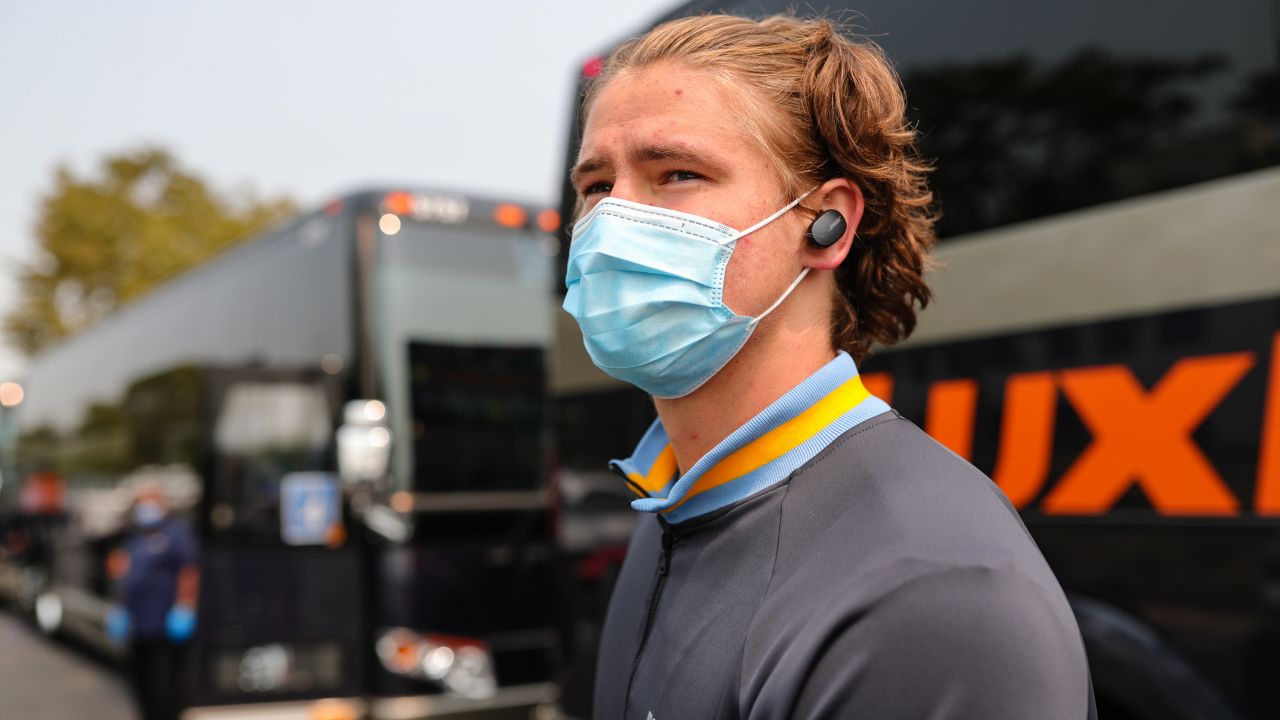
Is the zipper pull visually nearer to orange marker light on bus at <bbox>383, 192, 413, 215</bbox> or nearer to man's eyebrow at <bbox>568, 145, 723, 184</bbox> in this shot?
man's eyebrow at <bbox>568, 145, 723, 184</bbox>

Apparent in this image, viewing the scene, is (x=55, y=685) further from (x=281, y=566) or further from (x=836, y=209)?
(x=836, y=209)

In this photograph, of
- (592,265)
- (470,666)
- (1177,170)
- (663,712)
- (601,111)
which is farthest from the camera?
(470,666)

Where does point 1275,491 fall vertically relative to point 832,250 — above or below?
below

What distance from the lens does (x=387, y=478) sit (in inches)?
283

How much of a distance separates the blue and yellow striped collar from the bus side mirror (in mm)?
5843

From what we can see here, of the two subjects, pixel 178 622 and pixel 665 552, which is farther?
pixel 178 622

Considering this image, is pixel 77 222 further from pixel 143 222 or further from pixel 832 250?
pixel 832 250

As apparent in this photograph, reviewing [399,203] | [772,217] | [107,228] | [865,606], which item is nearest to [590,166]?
[772,217]

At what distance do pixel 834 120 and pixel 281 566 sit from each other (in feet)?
20.7

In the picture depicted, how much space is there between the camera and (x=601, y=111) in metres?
1.67

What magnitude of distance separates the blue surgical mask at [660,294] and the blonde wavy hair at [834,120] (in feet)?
0.29

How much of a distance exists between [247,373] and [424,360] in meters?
1.26

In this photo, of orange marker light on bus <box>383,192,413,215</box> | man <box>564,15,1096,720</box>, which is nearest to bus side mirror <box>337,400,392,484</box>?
orange marker light on bus <box>383,192,413,215</box>

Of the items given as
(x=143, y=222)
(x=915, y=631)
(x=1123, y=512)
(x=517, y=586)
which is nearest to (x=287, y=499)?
(x=517, y=586)
